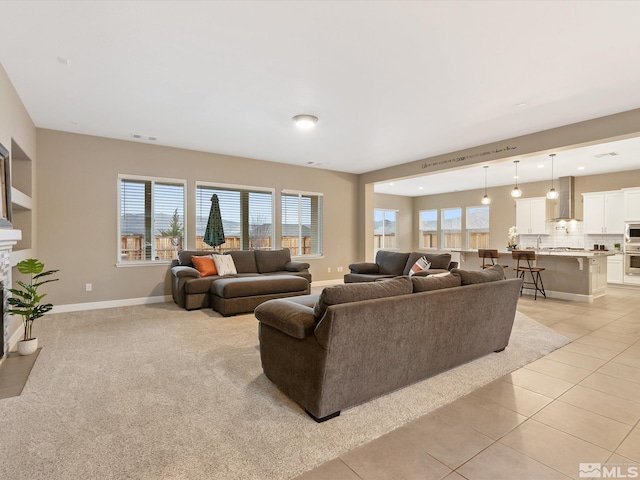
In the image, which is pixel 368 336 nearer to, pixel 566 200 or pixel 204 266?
pixel 204 266

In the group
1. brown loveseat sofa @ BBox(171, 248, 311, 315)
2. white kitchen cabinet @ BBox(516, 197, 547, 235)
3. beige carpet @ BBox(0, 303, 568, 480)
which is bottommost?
beige carpet @ BBox(0, 303, 568, 480)

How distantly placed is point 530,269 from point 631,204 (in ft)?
12.1

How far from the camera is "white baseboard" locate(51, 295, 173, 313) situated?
16.8 feet

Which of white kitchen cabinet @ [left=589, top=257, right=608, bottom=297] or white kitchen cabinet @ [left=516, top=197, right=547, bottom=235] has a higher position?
white kitchen cabinet @ [left=516, top=197, right=547, bottom=235]

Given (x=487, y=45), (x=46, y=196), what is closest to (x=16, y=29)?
(x=46, y=196)

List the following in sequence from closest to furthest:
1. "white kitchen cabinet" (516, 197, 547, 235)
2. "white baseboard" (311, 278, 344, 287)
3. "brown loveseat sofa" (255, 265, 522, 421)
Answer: "brown loveseat sofa" (255, 265, 522, 421) → "white baseboard" (311, 278, 344, 287) → "white kitchen cabinet" (516, 197, 547, 235)

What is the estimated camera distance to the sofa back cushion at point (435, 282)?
8.41 feet

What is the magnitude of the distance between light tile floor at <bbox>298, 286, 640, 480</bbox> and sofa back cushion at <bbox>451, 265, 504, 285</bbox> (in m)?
0.82

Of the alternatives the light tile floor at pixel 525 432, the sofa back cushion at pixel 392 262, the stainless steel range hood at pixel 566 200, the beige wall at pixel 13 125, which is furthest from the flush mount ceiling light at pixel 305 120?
the stainless steel range hood at pixel 566 200

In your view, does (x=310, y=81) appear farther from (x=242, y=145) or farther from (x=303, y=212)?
(x=303, y=212)

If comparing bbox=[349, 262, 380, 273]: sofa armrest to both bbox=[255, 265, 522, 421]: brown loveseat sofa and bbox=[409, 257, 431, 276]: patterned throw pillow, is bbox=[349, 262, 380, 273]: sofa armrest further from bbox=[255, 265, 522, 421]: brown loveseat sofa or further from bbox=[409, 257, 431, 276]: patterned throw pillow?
bbox=[255, 265, 522, 421]: brown loveseat sofa

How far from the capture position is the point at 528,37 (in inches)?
104

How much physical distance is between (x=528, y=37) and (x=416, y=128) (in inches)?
88.3

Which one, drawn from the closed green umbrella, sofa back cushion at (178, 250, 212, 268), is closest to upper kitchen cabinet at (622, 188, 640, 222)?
the closed green umbrella
